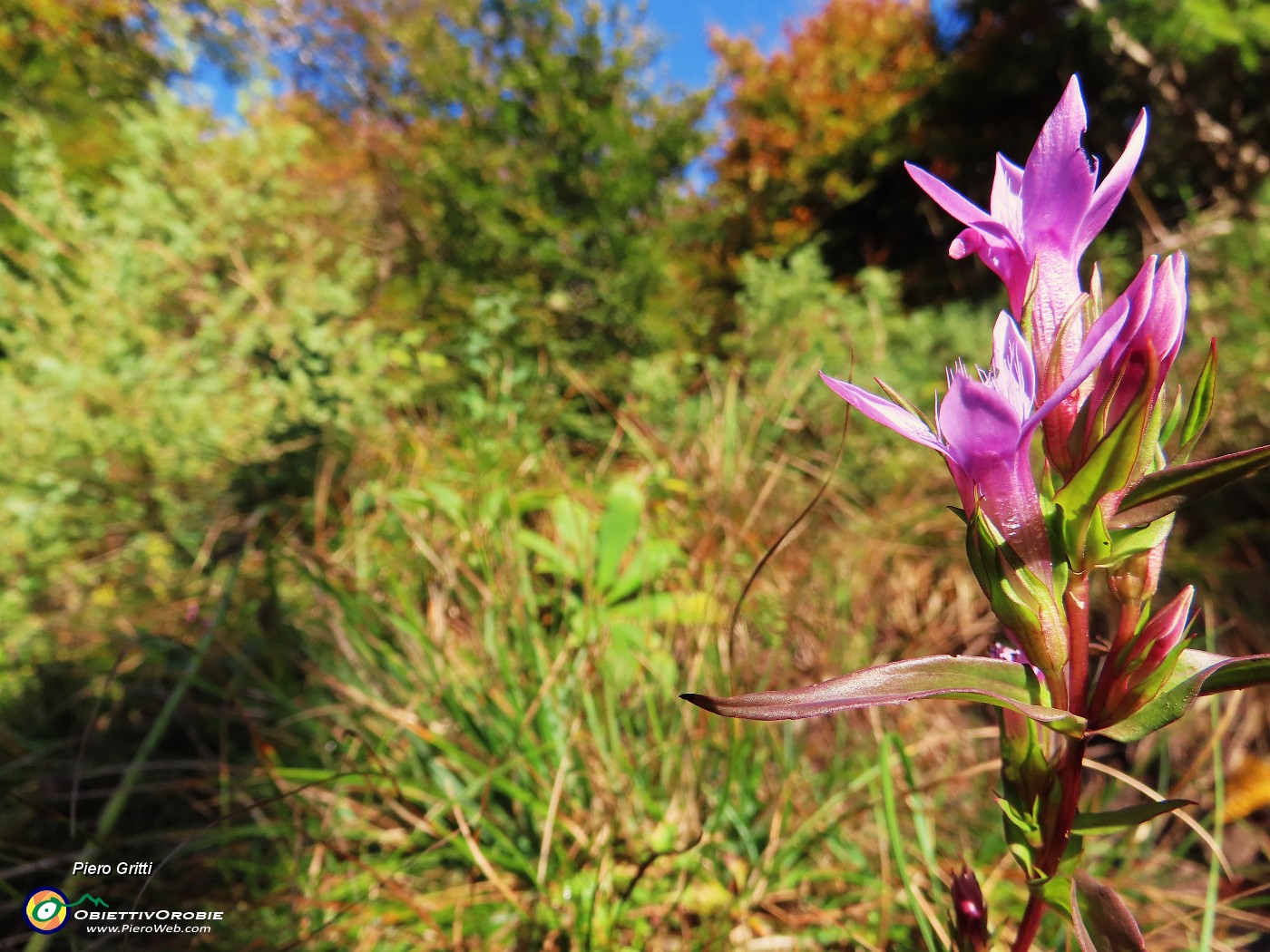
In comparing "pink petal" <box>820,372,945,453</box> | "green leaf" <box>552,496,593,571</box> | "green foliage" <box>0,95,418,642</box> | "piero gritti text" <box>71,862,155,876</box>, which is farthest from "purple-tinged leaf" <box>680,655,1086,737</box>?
"green foliage" <box>0,95,418,642</box>

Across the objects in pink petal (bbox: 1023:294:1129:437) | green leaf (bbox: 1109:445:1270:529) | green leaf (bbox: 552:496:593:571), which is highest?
pink petal (bbox: 1023:294:1129:437)

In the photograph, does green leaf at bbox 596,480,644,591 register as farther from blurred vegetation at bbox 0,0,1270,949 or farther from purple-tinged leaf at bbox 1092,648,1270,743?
purple-tinged leaf at bbox 1092,648,1270,743

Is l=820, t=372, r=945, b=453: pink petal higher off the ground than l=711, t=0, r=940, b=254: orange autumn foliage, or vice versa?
l=711, t=0, r=940, b=254: orange autumn foliage

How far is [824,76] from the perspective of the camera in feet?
18.5

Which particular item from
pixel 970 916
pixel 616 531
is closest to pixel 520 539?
pixel 616 531

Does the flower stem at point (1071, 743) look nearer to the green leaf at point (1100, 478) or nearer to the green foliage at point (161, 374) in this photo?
the green leaf at point (1100, 478)

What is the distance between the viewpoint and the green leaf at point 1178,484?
1.18 feet

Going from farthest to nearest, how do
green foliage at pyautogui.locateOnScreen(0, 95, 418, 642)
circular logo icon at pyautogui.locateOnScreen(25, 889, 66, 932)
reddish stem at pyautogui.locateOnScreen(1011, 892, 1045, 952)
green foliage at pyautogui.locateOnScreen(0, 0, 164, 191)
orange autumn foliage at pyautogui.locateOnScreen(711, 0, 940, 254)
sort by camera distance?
orange autumn foliage at pyautogui.locateOnScreen(711, 0, 940, 254) < green foliage at pyautogui.locateOnScreen(0, 0, 164, 191) < green foliage at pyautogui.locateOnScreen(0, 95, 418, 642) < circular logo icon at pyautogui.locateOnScreen(25, 889, 66, 932) < reddish stem at pyautogui.locateOnScreen(1011, 892, 1045, 952)

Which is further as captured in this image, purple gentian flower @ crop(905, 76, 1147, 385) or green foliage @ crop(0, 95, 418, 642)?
green foliage @ crop(0, 95, 418, 642)

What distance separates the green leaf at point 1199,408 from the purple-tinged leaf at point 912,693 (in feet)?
0.61

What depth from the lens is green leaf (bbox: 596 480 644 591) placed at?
1.65 meters

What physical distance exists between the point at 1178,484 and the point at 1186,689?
124 mm

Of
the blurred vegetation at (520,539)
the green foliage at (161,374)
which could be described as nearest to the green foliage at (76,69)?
the blurred vegetation at (520,539)

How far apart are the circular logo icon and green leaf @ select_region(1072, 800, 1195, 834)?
1.57 metres
